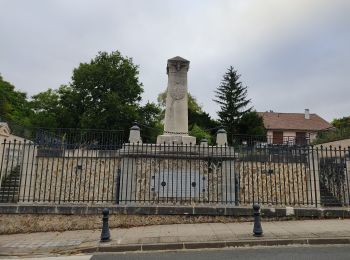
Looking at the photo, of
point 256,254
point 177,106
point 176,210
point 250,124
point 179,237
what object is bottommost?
point 256,254

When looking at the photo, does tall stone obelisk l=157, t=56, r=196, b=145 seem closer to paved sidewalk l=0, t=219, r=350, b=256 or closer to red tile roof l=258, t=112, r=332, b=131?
paved sidewalk l=0, t=219, r=350, b=256

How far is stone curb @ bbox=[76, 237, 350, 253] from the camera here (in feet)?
23.0

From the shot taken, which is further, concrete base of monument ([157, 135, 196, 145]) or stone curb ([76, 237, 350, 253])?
concrete base of monument ([157, 135, 196, 145])

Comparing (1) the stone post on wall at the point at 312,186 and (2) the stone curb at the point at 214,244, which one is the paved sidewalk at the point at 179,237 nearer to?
(2) the stone curb at the point at 214,244

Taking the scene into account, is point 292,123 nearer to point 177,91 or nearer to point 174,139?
point 177,91

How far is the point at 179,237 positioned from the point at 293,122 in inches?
2072

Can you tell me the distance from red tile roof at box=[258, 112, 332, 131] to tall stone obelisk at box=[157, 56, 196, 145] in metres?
42.0

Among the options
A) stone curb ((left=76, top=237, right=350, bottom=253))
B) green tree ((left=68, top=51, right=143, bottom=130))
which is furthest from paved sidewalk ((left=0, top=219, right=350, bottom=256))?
green tree ((left=68, top=51, right=143, bottom=130))

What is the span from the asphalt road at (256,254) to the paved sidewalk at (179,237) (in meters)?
0.28

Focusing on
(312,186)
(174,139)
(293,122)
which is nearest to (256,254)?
(174,139)

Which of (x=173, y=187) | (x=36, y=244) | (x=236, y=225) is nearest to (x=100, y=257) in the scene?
(x=36, y=244)

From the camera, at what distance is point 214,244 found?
7.08 meters

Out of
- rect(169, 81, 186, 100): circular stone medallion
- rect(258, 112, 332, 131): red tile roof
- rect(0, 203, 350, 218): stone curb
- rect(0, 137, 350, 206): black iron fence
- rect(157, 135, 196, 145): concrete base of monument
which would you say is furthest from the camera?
rect(258, 112, 332, 131): red tile roof

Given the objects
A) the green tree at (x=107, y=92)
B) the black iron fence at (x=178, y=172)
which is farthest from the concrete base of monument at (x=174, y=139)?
the green tree at (x=107, y=92)
